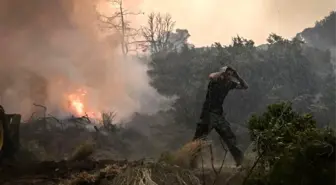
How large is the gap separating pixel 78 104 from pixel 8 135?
9185mm

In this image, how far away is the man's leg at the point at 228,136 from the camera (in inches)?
444

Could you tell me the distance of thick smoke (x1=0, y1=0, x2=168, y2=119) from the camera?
19641 mm

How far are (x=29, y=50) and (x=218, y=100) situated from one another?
459 inches

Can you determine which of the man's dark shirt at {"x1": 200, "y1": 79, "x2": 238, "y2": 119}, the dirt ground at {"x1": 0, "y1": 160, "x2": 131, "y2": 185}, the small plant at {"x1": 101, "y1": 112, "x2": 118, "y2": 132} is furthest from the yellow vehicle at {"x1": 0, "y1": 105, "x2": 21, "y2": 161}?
the small plant at {"x1": 101, "y1": 112, "x2": 118, "y2": 132}

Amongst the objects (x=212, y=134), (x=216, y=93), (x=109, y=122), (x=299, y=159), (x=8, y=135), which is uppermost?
A: (x=216, y=93)

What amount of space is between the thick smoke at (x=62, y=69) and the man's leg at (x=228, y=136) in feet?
34.2

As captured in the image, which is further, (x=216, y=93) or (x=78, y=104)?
(x=78, y=104)

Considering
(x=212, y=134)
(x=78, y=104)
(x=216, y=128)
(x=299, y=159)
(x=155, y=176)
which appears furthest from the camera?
(x=78, y=104)

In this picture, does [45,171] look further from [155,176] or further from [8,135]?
[155,176]

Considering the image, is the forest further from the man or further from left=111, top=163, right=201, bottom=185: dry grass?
the man

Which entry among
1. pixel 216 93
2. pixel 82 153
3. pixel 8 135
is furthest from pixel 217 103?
pixel 8 135

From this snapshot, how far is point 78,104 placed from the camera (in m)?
21.6

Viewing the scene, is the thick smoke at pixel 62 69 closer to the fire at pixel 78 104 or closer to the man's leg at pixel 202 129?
the fire at pixel 78 104

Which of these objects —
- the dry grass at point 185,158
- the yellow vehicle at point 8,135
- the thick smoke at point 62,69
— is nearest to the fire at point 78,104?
the thick smoke at point 62,69
